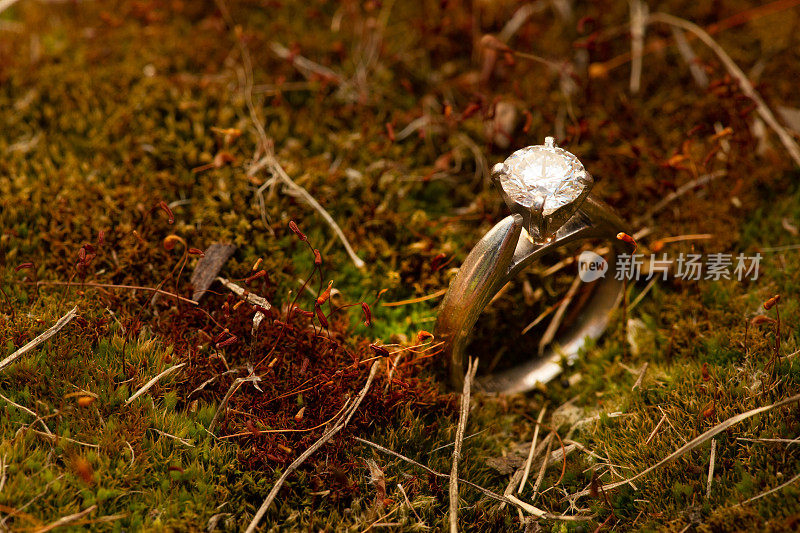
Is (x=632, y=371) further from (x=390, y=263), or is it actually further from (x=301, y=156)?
(x=301, y=156)

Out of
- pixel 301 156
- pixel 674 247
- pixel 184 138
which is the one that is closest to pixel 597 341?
pixel 674 247

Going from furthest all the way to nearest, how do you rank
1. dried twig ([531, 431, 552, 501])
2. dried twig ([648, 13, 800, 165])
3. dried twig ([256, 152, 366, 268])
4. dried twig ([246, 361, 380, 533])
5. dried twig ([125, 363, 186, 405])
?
dried twig ([648, 13, 800, 165]) → dried twig ([256, 152, 366, 268]) → dried twig ([531, 431, 552, 501]) → dried twig ([125, 363, 186, 405]) → dried twig ([246, 361, 380, 533])

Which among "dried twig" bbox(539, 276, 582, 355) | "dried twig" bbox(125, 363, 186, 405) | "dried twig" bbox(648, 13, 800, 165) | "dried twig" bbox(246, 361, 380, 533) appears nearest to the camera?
"dried twig" bbox(246, 361, 380, 533)

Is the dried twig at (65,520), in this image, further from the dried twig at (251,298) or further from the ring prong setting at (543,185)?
the ring prong setting at (543,185)

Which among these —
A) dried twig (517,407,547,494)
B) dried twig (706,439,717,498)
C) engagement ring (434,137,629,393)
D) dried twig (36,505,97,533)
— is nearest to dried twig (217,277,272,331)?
engagement ring (434,137,629,393)

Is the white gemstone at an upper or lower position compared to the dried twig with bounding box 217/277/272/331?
upper

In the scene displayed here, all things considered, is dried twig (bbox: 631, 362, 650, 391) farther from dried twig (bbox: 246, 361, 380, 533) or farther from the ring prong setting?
dried twig (bbox: 246, 361, 380, 533)

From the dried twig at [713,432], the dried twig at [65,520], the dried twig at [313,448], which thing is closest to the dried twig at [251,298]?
the dried twig at [313,448]
